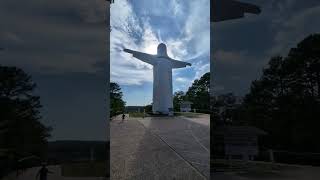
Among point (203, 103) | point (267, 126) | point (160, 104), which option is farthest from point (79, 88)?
point (160, 104)

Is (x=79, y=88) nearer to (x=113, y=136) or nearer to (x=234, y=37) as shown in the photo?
(x=234, y=37)

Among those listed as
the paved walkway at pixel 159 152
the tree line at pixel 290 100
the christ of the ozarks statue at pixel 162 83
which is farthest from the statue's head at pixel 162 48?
the tree line at pixel 290 100

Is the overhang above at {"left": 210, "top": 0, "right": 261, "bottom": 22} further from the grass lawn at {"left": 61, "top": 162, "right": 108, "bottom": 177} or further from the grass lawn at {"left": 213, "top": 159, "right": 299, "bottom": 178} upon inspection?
the grass lawn at {"left": 61, "top": 162, "right": 108, "bottom": 177}

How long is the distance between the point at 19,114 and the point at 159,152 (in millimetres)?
3979

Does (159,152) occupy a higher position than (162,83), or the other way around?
(162,83)

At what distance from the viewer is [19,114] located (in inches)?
196

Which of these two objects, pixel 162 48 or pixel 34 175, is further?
pixel 162 48

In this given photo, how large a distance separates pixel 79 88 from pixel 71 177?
1245 mm

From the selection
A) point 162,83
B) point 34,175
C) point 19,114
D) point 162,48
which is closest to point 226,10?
point 19,114

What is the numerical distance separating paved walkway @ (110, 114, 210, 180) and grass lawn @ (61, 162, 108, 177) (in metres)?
1.04

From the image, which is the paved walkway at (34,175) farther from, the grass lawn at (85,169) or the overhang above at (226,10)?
the overhang above at (226,10)

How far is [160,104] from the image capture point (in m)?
19.2

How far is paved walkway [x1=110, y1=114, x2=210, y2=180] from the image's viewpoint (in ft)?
22.5

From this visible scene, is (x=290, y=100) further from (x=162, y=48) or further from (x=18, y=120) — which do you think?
(x=162, y=48)
